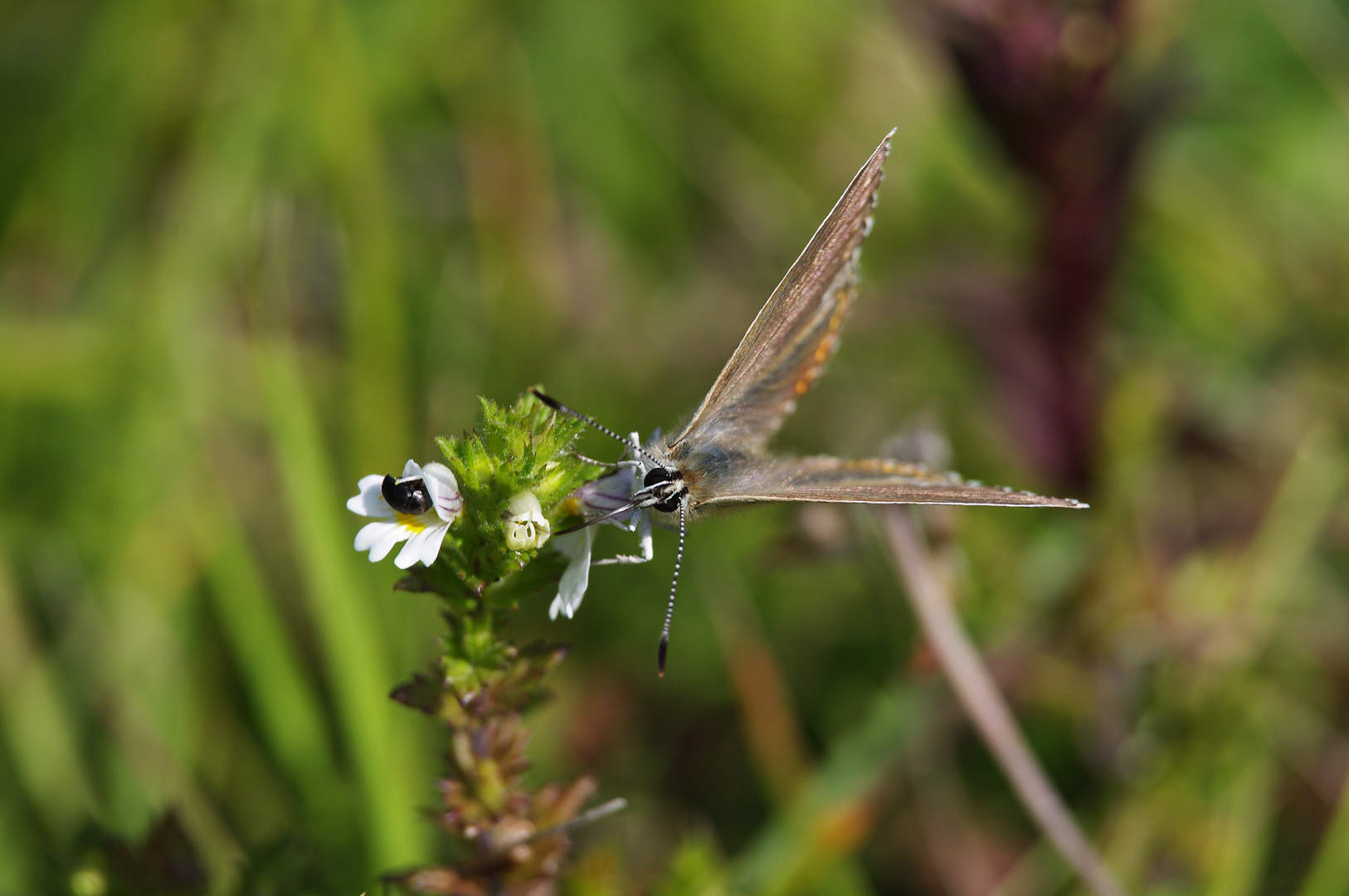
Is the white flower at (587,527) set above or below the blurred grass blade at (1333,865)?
above

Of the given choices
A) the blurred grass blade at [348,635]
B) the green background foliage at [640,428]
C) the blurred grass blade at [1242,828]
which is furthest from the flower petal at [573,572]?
the blurred grass blade at [1242,828]

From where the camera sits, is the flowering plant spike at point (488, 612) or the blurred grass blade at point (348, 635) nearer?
the flowering plant spike at point (488, 612)

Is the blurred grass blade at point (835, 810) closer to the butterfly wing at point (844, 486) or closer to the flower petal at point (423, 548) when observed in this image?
the butterfly wing at point (844, 486)

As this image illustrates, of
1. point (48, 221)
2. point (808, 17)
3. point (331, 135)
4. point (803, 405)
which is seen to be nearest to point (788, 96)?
point (808, 17)

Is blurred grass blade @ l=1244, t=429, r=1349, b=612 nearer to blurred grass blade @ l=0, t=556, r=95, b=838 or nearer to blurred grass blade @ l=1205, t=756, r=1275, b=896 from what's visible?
blurred grass blade @ l=1205, t=756, r=1275, b=896

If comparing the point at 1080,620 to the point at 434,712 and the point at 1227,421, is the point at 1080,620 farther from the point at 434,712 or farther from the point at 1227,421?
the point at 434,712

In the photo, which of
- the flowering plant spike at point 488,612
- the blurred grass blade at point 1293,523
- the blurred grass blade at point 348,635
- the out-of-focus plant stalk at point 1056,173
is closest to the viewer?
the flowering plant spike at point 488,612

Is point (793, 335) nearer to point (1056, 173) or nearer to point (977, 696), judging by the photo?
point (977, 696)
